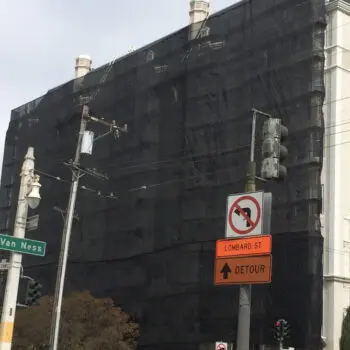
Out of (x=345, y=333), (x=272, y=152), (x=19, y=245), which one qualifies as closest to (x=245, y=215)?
(x=272, y=152)

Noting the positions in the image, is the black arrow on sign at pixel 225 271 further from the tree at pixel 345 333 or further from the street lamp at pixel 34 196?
the tree at pixel 345 333

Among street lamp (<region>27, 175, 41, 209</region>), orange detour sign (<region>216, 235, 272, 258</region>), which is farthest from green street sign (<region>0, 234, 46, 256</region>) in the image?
orange detour sign (<region>216, 235, 272, 258</region>)

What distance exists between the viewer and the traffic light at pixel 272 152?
11672 mm

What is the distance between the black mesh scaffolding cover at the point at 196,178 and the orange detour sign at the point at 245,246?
16.2m

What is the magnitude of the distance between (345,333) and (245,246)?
1707 cm

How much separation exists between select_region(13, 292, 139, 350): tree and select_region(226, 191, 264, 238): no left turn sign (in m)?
17.9

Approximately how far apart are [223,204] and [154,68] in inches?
398

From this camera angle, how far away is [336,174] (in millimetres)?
29359

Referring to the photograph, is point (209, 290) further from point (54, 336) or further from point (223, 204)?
point (54, 336)

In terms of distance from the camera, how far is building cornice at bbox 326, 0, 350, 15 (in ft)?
102

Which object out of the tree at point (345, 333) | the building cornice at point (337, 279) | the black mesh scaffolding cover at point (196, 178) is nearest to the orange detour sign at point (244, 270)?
the black mesh scaffolding cover at point (196, 178)

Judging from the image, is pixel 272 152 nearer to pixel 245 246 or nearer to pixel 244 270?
pixel 245 246

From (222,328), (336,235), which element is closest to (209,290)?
(222,328)

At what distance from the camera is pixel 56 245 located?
4172 cm
